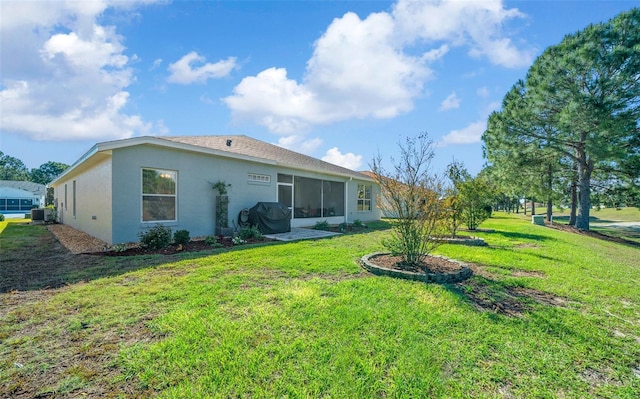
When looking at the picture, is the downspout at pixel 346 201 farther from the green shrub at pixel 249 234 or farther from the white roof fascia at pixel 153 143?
the green shrub at pixel 249 234

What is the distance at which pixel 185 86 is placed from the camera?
11.8 metres

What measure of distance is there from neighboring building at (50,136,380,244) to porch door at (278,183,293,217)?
0.15 feet

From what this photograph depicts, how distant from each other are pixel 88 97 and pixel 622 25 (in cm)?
2596

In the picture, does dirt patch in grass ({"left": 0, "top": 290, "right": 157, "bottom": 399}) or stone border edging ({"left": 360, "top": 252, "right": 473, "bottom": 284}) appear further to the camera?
stone border edging ({"left": 360, "top": 252, "right": 473, "bottom": 284})

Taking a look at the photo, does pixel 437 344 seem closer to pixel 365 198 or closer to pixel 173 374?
pixel 173 374

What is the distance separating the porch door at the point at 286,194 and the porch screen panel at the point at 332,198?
95.8 inches

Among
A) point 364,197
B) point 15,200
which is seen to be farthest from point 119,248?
point 15,200

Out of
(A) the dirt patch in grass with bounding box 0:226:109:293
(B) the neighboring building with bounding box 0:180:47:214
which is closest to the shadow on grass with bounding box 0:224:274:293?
(A) the dirt patch in grass with bounding box 0:226:109:293

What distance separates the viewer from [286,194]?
492 inches

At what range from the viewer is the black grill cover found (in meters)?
10.2

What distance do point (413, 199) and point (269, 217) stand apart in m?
6.31

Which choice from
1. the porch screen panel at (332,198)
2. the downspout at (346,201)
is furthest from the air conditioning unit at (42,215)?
the downspout at (346,201)

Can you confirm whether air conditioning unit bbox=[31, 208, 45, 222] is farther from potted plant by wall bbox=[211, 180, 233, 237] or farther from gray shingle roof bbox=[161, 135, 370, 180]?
potted plant by wall bbox=[211, 180, 233, 237]

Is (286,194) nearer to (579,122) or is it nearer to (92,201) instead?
(92,201)
